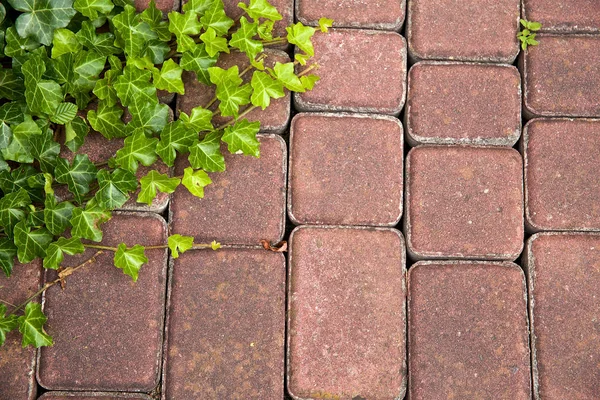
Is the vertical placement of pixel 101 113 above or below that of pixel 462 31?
below

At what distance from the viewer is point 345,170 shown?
4.75ft

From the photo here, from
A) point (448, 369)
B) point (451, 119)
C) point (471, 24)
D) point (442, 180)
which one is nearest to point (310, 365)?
point (448, 369)

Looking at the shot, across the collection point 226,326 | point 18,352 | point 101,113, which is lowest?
point 18,352

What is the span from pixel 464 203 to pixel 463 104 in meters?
0.22

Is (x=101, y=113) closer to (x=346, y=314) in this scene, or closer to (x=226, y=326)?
(x=226, y=326)

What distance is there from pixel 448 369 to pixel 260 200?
0.54 meters

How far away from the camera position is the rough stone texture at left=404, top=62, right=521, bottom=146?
4.81 ft

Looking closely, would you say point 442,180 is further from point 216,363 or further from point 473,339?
point 216,363

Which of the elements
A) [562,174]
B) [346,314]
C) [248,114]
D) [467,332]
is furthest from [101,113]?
[562,174]

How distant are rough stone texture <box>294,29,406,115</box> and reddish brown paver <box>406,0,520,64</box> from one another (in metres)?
0.06

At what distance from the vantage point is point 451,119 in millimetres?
1468

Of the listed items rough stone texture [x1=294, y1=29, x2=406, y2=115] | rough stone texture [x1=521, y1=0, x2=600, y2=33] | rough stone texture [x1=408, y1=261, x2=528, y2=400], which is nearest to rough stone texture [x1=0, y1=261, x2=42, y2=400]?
rough stone texture [x1=294, y1=29, x2=406, y2=115]

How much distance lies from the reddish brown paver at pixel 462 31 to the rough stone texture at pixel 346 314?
0.43 m

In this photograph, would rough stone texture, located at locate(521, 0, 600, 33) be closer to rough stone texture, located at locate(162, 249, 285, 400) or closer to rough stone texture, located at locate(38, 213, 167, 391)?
rough stone texture, located at locate(162, 249, 285, 400)
